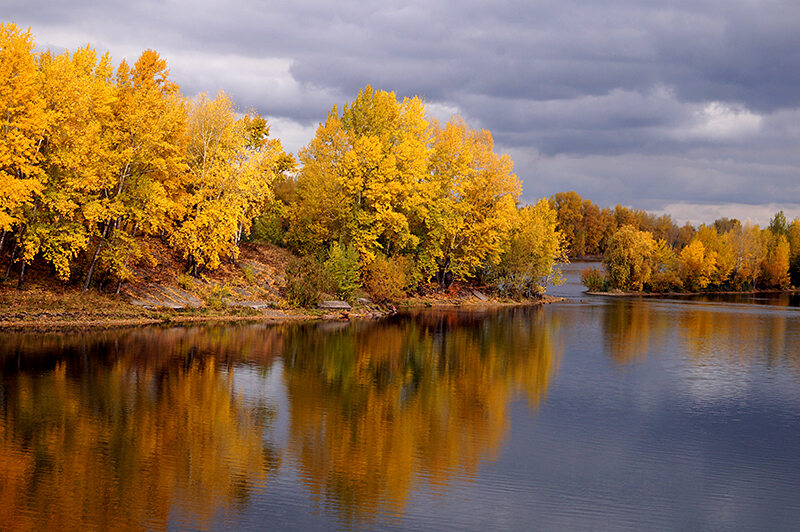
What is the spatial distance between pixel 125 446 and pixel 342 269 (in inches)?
1436

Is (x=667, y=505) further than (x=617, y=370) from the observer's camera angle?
No

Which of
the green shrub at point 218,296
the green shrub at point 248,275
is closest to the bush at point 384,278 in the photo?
the green shrub at point 248,275

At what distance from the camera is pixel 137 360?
30.7 m

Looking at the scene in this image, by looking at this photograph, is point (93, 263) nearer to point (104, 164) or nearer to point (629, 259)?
point (104, 164)

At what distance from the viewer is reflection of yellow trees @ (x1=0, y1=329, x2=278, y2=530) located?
14422mm

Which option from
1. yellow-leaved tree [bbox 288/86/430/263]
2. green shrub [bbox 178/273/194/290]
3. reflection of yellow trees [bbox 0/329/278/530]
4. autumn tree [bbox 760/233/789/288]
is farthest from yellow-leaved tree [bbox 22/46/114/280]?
autumn tree [bbox 760/233/789/288]

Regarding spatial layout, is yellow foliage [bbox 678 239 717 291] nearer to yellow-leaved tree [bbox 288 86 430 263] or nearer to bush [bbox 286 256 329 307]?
yellow-leaved tree [bbox 288 86 430 263]

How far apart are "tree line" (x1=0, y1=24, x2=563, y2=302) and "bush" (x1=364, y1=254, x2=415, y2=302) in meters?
0.13

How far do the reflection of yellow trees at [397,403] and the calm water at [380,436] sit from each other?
0.11 m

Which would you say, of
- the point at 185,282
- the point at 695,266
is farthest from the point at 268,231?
the point at 695,266

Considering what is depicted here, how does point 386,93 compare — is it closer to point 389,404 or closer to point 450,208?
point 450,208

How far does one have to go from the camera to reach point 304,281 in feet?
172

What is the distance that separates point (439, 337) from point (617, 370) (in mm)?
13066

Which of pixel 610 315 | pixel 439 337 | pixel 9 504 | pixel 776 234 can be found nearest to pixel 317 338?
pixel 439 337
